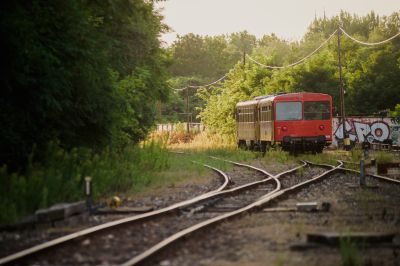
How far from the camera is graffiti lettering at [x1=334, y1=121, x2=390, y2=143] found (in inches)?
1470

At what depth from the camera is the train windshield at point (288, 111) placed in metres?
29.2

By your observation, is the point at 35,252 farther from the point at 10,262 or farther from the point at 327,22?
the point at 327,22

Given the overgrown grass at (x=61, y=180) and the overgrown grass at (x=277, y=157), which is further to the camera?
the overgrown grass at (x=277, y=157)

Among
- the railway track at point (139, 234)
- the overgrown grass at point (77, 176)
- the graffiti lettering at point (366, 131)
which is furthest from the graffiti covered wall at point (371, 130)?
the railway track at point (139, 234)

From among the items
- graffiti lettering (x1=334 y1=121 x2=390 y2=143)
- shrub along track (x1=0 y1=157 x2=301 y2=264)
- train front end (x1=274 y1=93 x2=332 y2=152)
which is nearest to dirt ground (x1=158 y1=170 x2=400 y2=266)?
shrub along track (x1=0 y1=157 x2=301 y2=264)

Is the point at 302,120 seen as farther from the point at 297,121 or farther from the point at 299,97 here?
the point at 299,97

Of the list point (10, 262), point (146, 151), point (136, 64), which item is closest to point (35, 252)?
point (10, 262)

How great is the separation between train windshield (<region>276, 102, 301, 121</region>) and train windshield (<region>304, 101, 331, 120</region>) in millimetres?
418

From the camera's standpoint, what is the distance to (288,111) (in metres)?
29.4

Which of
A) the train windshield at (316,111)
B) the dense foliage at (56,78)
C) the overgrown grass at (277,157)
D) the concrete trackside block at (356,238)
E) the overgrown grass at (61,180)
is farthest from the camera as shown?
the train windshield at (316,111)

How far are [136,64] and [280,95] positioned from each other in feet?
31.6

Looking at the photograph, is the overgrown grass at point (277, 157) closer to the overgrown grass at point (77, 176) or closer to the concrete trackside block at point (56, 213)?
the overgrown grass at point (77, 176)

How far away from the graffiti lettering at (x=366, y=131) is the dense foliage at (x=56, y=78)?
23062mm

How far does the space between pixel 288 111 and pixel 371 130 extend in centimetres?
1098
